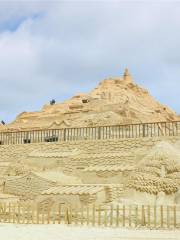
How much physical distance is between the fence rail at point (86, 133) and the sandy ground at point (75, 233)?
1023 cm

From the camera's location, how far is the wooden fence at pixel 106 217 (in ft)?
39.5

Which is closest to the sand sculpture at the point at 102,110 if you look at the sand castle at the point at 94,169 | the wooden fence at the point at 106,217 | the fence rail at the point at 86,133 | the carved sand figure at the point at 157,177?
the fence rail at the point at 86,133

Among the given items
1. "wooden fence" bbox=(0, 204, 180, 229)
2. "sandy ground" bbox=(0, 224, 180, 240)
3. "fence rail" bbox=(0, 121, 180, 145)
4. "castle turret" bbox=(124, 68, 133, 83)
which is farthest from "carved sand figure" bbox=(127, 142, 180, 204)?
"castle turret" bbox=(124, 68, 133, 83)

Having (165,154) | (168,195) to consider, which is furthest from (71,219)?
(165,154)

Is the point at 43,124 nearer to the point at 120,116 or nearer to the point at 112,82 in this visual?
the point at 120,116

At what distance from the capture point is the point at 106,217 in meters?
12.4

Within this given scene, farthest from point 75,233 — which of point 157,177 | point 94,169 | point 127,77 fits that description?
point 127,77

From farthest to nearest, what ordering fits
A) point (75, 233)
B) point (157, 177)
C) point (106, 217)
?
1. point (157, 177)
2. point (106, 217)
3. point (75, 233)

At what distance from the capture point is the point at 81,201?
15195 millimetres

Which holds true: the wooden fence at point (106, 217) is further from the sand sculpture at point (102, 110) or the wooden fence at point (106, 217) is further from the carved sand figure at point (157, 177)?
the sand sculpture at point (102, 110)

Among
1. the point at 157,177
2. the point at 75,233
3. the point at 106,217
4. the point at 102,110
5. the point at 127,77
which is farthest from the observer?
the point at 127,77

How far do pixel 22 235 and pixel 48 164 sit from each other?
1025 centimetres

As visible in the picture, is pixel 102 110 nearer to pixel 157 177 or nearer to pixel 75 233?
pixel 157 177

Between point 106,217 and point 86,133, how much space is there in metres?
12.1
